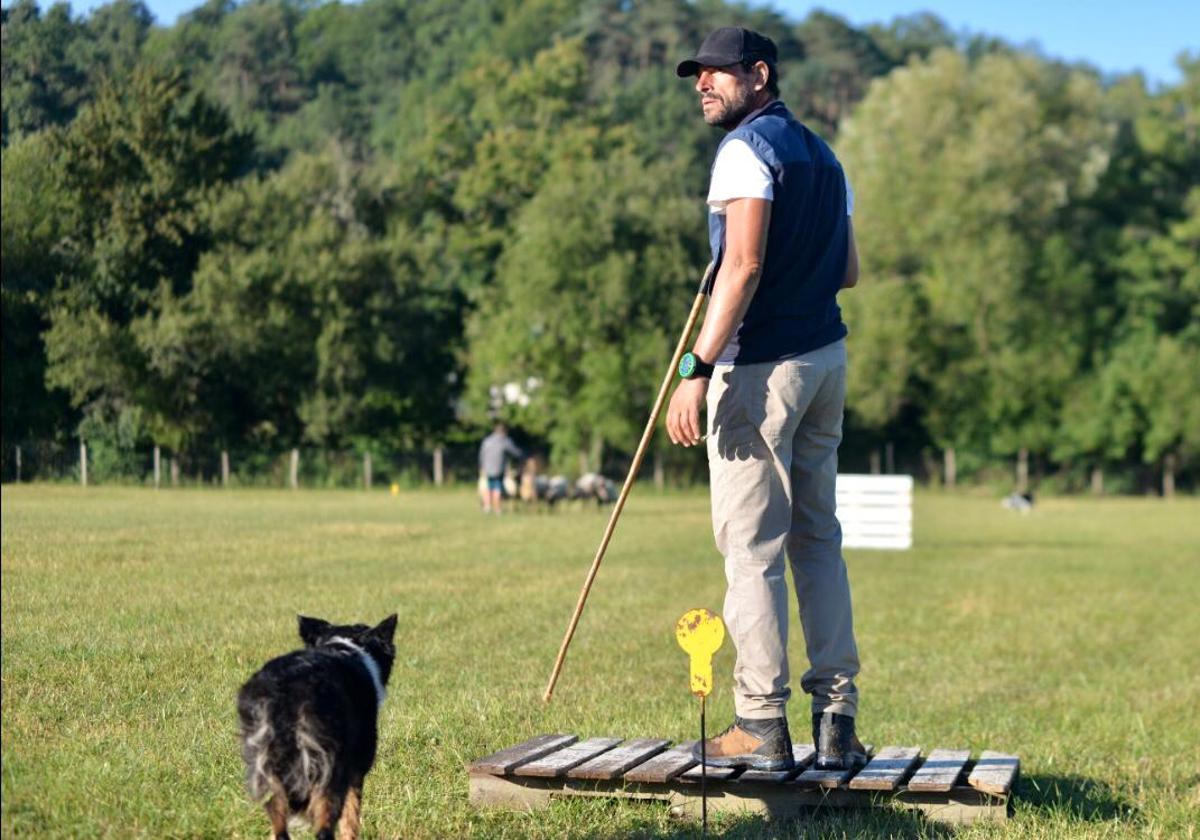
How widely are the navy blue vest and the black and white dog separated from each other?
238 centimetres

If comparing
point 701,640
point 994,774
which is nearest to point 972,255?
point 994,774

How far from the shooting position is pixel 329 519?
39.2 feet

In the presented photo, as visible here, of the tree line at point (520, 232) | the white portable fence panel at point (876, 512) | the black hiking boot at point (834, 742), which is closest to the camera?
the black hiking boot at point (834, 742)

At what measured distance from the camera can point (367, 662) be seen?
5496 mm

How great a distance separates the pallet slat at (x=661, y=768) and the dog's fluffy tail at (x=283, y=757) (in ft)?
6.09

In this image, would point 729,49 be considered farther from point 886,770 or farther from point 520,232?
point 520,232

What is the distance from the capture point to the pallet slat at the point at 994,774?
6676mm

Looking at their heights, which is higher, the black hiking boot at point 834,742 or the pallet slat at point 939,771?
the black hiking boot at point 834,742

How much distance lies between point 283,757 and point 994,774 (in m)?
3.43

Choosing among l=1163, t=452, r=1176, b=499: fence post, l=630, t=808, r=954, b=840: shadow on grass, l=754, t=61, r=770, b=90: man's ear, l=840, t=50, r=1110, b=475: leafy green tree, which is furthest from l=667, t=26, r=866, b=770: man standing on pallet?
→ l=1163, t=452, r=1176, b=499: fence post

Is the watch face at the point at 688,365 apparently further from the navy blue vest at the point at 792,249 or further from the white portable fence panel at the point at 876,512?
the white portable fence panel at the point at 876,512

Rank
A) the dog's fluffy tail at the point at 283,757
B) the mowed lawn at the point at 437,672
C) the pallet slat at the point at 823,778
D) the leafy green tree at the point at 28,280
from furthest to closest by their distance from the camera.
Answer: the leafy green tree at the point at 28,280 → the pallet slat at the point at 823,778 → the mowed lawn at the point at 437,672 → the dog's fluffy tail at the point at 283,757

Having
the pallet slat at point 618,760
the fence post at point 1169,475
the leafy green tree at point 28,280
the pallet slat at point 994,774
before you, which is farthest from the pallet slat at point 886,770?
the fence post at point 1169,475

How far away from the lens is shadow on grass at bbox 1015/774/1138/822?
743 centimetres
